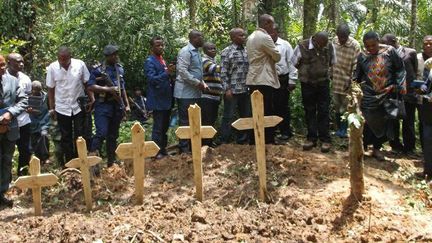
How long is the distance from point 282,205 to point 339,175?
115 cm

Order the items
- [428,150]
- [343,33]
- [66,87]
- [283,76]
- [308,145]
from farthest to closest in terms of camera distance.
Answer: [283,76] < [343,33] < [308,145] < [66,87] < [428,150]

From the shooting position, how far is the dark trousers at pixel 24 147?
666 cm

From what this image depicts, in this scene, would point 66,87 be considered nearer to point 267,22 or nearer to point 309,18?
point 267,22

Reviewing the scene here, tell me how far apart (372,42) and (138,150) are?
11.3ft

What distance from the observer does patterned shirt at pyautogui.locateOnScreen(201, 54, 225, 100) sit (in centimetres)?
710

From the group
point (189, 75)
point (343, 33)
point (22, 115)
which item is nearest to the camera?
point (22, 115)

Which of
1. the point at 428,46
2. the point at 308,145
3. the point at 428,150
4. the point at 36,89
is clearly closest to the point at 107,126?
the point at 36,89

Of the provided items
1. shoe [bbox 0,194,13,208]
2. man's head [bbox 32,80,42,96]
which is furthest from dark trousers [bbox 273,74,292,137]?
shoe [bbox 0,194,13,208]

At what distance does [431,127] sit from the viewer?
639cm

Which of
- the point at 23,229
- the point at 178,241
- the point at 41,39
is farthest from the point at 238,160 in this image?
the point at 41,39

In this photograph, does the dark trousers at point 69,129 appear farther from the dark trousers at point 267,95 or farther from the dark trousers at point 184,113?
the dark trousers at point 267,95

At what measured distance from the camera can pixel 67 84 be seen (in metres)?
6.62

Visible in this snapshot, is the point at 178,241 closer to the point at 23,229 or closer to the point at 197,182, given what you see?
the point at 197,182

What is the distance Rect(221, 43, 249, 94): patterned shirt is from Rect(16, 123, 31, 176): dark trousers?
2827 millimetres
